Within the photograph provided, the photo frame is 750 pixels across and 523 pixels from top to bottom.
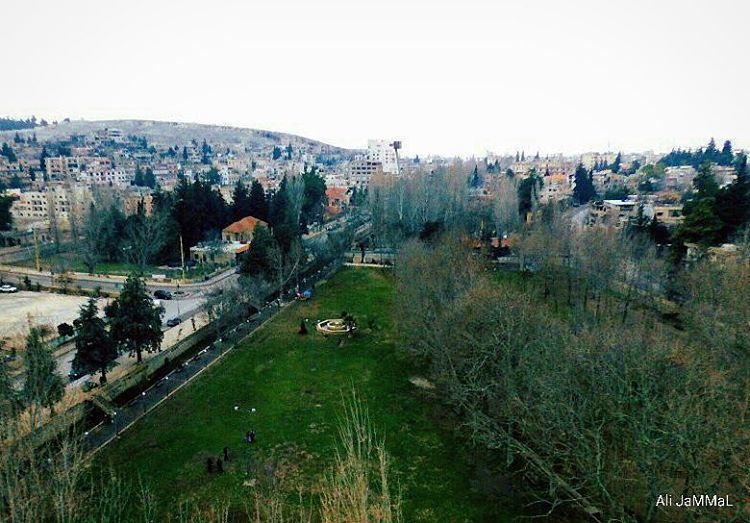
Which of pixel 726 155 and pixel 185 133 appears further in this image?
pixel 185 133

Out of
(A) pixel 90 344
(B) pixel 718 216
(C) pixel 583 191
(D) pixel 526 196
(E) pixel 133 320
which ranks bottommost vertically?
(A) pixel 90 344

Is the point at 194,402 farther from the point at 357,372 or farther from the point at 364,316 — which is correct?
the point at 364,316

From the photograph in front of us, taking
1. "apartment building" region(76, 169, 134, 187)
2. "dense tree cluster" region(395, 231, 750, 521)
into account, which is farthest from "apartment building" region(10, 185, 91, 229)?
"dense tree cluster" region(395, 231, 750, 521)

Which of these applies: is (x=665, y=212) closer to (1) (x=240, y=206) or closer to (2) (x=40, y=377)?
(1) (x=240, y=206)

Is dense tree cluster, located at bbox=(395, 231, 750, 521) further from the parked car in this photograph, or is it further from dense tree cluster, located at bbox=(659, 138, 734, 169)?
dense tree cluster, located at bbox=(659, 138, 734, 169)

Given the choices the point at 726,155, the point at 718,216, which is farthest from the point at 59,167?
the point at 726,155
